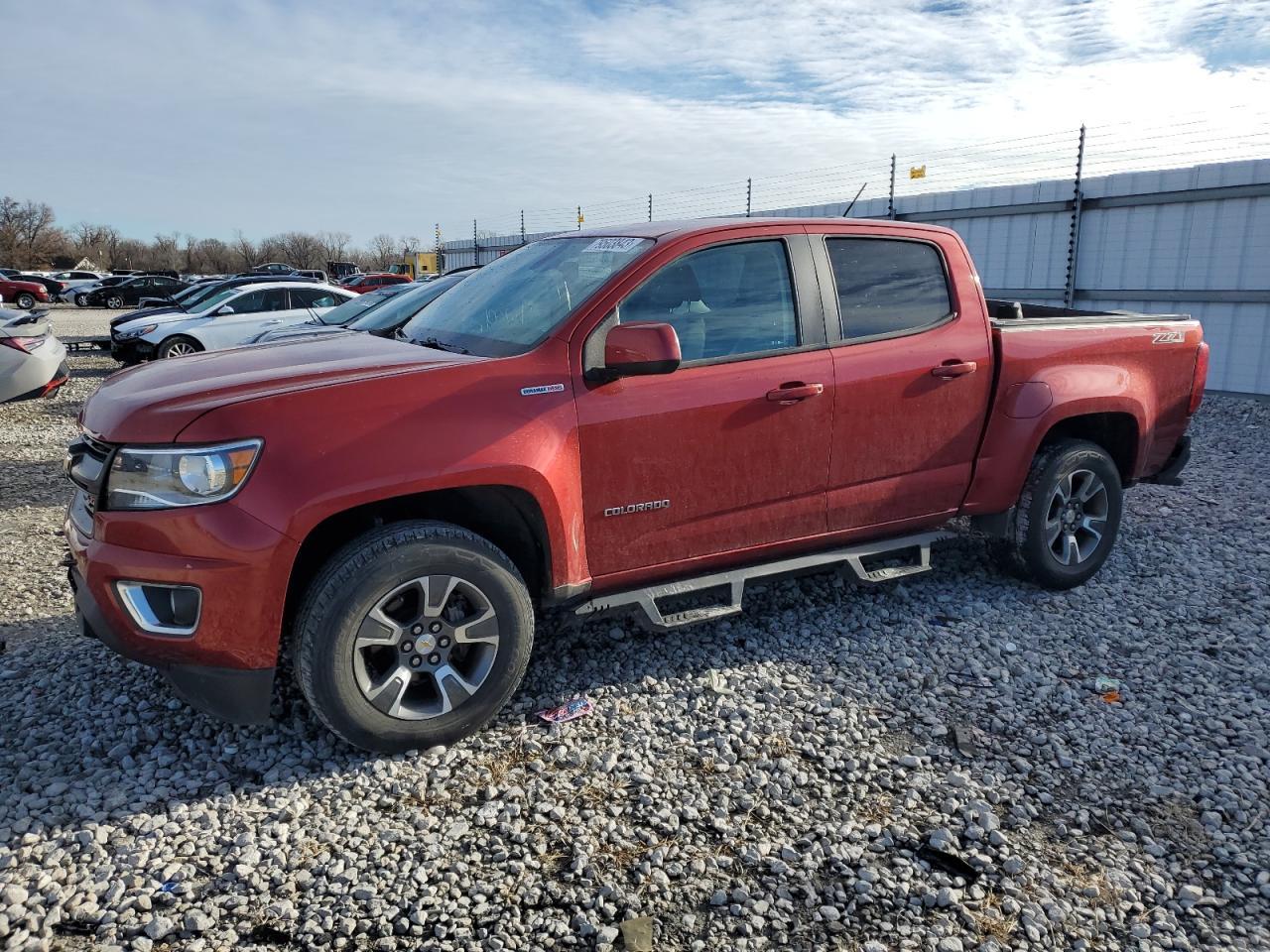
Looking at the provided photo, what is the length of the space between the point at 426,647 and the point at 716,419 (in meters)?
1.47

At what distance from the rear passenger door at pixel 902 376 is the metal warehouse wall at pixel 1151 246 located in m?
5.68

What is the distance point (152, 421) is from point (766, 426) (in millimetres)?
2337

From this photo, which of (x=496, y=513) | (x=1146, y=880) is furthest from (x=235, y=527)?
(x=1146, y=880)

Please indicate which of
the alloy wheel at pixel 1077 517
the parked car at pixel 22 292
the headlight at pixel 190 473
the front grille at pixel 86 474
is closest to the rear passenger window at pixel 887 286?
the alloy wheel at pixel 1077 517

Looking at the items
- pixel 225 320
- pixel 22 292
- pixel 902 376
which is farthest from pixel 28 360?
pixel 22 292

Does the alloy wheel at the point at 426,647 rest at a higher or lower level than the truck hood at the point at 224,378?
lower

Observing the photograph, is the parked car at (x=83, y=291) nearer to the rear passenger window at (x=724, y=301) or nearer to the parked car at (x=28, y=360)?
the parked car at (x=28, y=360)

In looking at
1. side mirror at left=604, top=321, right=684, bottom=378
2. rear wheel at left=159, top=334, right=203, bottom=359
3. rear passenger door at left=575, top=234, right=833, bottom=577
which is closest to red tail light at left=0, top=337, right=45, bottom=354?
rear wheel at left=159, top=334, right=203, bottom=359

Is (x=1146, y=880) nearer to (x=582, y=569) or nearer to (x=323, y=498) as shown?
(x=582, y=569)

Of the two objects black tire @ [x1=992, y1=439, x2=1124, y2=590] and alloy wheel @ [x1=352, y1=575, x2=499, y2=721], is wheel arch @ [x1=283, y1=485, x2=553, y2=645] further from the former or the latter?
black tire @ [x1=992, y1=439, x2=1124, y2=590]

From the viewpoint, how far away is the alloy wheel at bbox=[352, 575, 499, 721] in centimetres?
316

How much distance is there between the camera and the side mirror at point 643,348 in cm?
327

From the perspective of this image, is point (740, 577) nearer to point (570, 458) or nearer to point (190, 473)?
point (570, 458)

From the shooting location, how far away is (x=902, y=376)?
163 inches
